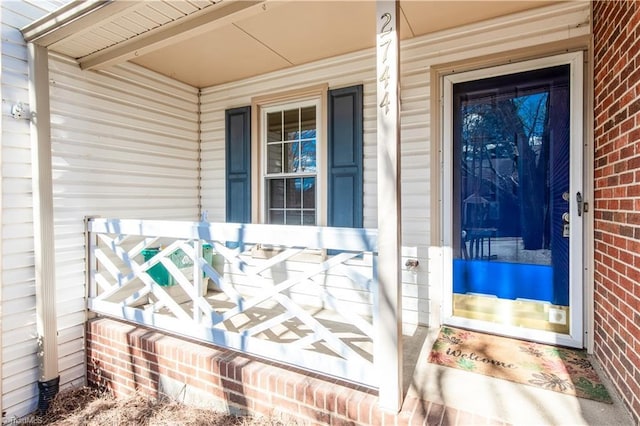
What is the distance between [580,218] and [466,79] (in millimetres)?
1463

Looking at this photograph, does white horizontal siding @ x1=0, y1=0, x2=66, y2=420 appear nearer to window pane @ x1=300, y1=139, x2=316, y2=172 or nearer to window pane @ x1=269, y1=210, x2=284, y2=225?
window pane @ x1=269, y1=210, x2=284, y2=225

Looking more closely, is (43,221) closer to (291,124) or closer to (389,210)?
(291,124)

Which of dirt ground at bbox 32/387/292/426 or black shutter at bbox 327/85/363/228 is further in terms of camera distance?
black shutter at bbox 327/85/363/228

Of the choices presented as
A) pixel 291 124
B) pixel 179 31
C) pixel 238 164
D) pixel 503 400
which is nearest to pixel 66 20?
pixel 179 31

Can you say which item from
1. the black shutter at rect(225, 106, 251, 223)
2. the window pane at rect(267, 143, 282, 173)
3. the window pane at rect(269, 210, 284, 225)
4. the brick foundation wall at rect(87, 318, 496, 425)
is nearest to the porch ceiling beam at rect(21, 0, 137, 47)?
the black shutter at rect(225, 106, 251, 223)

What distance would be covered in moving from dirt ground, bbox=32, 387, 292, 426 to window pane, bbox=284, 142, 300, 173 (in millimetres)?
2544

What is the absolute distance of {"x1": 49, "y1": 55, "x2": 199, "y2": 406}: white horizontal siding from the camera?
3.09 metres

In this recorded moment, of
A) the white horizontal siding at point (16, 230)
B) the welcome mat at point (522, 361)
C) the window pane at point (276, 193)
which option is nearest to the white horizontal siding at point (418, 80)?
the welcome mat at point (522, 361)

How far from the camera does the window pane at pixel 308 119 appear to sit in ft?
12.6

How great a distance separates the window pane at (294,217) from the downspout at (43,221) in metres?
2.25

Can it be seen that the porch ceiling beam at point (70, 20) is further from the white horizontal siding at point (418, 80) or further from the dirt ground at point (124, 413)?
the dirt ground at point (124, 413)

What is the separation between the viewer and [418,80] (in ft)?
10.3

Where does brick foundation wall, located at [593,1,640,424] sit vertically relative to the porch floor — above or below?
above

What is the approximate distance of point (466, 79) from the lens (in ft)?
9.79
